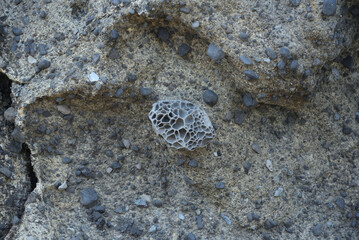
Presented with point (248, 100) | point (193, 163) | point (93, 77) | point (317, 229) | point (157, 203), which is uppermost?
point (93, 77)

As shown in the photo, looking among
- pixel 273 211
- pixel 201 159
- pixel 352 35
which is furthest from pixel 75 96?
pixel 352 35

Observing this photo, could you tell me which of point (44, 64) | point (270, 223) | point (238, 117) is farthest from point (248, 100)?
point (44, 64)

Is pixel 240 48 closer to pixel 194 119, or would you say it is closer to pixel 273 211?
pixel 194 119

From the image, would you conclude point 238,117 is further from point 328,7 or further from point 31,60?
point 31,60

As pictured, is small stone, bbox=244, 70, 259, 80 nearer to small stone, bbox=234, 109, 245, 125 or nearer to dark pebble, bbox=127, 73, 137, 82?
small stone, bbox=234, 109, 245, 125

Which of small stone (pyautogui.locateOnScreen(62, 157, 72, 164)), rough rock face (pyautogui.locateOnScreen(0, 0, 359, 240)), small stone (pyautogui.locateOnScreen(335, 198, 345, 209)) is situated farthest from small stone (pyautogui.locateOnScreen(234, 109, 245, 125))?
small stone (pyautogui.locateOnScreen(62, 157, 72, 164))

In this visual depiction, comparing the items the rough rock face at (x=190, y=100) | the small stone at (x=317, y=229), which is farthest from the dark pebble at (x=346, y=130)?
the small stone at (x=317, y=229)
